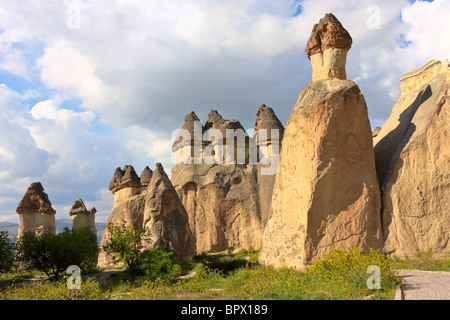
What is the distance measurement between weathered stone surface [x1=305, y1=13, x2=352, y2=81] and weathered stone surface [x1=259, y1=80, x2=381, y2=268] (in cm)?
82

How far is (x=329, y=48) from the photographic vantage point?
13.9 m

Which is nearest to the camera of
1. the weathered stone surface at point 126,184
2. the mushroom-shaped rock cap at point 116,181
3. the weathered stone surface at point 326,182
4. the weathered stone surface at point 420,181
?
the weathered stone surface at point 326,182

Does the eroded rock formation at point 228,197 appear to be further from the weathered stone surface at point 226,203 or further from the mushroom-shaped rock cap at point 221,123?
the mushroom-shaped rock cap at point 221,123

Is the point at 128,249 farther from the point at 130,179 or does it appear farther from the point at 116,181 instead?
the point at 116,181

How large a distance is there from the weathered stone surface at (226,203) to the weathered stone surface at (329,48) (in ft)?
35.0

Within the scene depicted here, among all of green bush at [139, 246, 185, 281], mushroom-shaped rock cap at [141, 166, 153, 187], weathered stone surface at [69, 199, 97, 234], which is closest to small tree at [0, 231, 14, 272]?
green bush at [139, 246, 185, 281]

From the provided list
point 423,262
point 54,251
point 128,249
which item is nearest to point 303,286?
point 423,262

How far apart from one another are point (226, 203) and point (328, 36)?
41.5ft

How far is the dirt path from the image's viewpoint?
6.89m

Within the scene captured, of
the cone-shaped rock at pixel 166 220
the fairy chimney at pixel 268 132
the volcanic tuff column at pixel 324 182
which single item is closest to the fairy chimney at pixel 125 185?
the fairy chimney at pixel 268 132

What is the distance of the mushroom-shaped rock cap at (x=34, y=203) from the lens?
2491 centimetres
